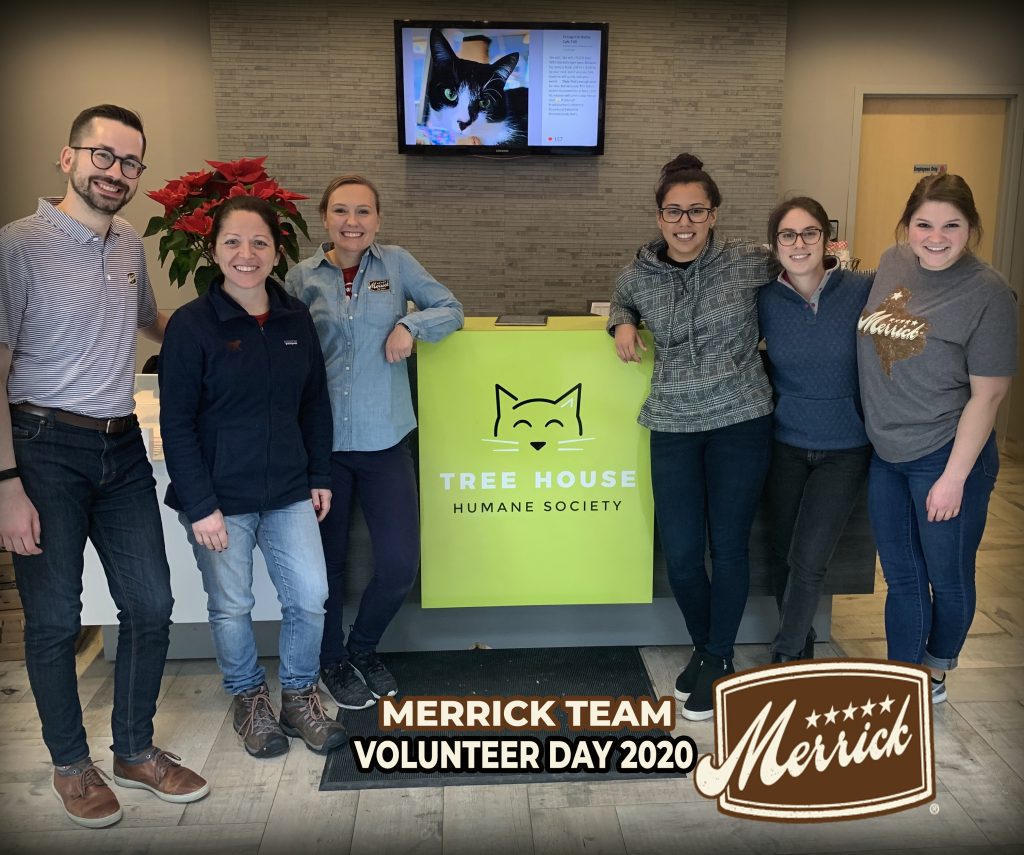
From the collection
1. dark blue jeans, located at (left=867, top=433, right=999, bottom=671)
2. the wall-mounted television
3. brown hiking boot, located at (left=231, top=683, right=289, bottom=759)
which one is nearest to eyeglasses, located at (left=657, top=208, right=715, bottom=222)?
dark blue jeans, located at (left=867, top=433, right=999, bottom=671)

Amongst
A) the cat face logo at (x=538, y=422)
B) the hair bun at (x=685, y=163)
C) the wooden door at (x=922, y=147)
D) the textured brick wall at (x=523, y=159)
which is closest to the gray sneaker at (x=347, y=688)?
the cat face logo at (x=538, y=422)

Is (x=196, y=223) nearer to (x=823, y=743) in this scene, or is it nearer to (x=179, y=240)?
(x=179, y=240)

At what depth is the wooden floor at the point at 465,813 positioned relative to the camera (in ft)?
6.31

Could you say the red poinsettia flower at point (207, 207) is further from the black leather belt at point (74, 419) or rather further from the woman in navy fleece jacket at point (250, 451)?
the black leather belt at point (74, 419)

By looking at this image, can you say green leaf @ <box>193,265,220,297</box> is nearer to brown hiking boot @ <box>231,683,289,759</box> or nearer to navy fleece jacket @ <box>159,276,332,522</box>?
navy fleece jacket @ <box>159,276,332,522</box>

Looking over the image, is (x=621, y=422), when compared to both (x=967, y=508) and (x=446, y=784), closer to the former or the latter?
(x=967, y=508)

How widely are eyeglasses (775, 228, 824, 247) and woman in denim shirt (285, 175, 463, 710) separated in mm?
849

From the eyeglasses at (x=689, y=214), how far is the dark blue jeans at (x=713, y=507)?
0.52 m

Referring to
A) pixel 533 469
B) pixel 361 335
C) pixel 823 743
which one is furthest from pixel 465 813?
pixel 361 335

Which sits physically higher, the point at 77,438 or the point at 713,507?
the point at 77,438

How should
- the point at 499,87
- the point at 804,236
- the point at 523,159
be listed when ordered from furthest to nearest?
the point at 523,159
the point at 499,87
the point at 804,236

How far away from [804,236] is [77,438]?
170 cm

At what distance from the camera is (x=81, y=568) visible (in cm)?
193

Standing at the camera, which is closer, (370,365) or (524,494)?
(370,365)
